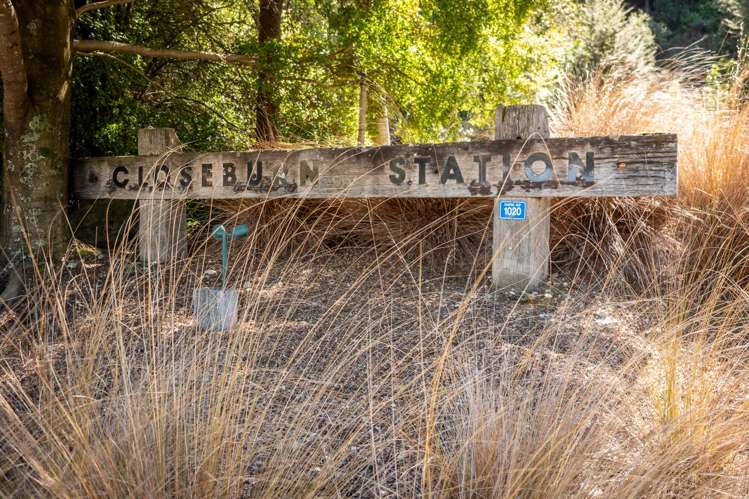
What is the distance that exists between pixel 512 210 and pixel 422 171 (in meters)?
0.58

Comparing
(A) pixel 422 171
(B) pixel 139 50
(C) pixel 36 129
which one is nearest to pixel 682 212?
(A) pixel 422 171

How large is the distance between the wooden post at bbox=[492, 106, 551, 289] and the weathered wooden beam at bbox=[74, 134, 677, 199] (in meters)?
0.09

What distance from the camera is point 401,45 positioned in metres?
5.88

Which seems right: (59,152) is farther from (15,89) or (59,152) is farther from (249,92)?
(249,92)

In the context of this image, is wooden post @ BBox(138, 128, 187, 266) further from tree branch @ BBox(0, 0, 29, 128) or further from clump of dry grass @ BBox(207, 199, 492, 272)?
tree branch @ BBox(0, 0, 29, 128)

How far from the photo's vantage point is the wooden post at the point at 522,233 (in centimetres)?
403

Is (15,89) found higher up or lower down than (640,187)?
higher up

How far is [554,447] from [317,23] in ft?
19.8

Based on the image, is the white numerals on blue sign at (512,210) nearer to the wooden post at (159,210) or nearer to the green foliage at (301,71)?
the green foliage at (301,71)

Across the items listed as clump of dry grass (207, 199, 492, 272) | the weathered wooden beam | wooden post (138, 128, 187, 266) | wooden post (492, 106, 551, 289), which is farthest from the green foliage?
wooden post (492, 106, 551, 289)

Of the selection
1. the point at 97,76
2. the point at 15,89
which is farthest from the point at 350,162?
the point at 97,76

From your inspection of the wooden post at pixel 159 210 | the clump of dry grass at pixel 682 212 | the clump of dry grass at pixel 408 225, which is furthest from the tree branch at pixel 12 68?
the clump of dry grass at pixel 682 212

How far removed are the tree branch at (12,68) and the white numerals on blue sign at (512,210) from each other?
289 centimetres

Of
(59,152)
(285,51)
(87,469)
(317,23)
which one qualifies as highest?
(317,23)
